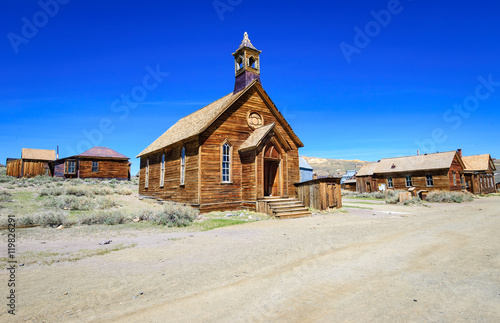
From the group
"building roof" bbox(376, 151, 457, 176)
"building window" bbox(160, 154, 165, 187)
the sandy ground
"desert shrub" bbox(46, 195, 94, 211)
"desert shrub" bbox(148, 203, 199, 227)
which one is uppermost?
"building roof" bbox(376, 151, 457, 176)

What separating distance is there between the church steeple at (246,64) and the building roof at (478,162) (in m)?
39.0

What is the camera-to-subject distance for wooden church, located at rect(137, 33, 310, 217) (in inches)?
579

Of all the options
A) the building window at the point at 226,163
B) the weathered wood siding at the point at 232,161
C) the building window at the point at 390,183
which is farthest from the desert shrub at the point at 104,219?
the building window at the point at 390,183

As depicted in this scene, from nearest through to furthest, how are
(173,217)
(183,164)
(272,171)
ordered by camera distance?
(173,217), (183,164), (272,171)

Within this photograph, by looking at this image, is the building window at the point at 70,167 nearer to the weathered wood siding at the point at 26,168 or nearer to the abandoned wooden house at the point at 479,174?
the weathered wood siding at the point at 26,168

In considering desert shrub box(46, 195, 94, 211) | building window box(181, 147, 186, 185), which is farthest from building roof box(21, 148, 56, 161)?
building window box(181, 147, 186, 185)

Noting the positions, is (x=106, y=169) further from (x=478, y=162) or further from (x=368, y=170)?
(x=478, y=162)

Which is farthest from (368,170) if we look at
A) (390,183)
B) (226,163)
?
(226,163)

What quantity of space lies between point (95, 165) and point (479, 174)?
53.1m

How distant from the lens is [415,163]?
1330 inches

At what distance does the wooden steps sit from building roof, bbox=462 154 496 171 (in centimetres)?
3849

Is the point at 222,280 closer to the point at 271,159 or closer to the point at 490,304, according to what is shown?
the point at 490,304

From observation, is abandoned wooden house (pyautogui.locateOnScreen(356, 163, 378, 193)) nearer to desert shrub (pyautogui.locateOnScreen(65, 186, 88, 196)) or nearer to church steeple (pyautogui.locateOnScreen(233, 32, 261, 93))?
church steeple (pyautogui.locateOnScreen(233, 32, 261, 93))

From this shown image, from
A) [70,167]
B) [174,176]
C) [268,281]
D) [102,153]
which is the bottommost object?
[268,281]
